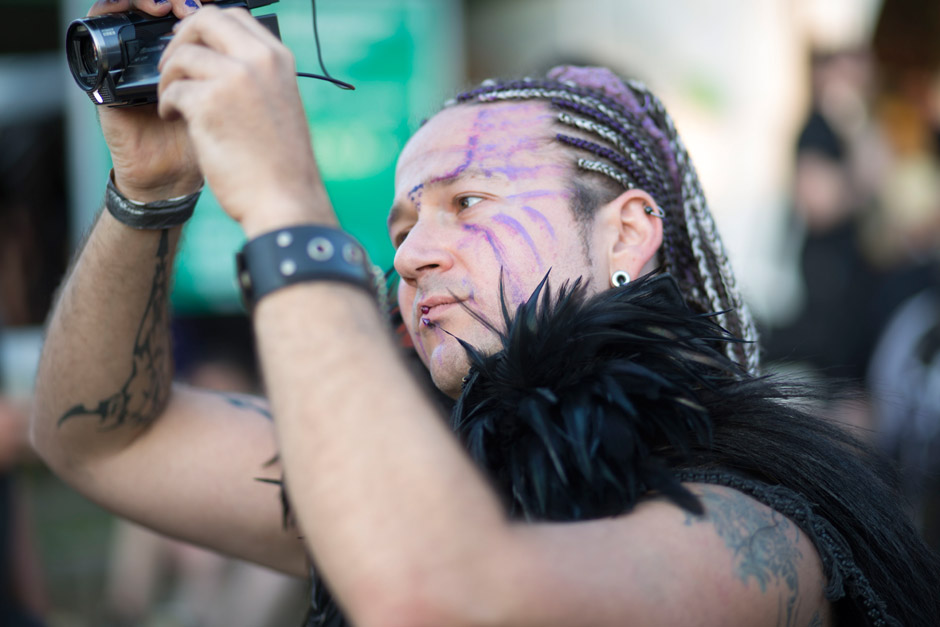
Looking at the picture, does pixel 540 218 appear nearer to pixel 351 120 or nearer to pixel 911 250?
pixel 911 250

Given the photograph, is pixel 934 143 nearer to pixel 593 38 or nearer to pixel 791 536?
pixel 593 38

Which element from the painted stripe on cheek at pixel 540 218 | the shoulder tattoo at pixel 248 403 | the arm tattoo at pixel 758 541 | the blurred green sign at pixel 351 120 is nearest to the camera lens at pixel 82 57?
the painted stripe on cheek at pixel 540 218

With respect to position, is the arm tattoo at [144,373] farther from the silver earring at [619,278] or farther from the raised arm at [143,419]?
the silver earring at [619,278]

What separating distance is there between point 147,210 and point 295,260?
2.88 feet

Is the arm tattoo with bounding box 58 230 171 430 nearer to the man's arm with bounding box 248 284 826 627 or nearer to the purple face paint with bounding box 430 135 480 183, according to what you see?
the purple face paint with bounding box 430 135 480 183

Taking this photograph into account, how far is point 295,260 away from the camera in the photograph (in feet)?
3.90

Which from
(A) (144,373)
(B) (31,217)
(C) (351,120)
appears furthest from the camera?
(B) (31,217)

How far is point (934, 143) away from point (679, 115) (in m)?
1.68

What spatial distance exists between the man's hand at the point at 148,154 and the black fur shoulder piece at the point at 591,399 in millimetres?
720

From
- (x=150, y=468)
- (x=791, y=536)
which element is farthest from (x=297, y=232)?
(x=150, y=468)

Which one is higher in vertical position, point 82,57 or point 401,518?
point 82,57

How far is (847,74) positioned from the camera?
17.2ft

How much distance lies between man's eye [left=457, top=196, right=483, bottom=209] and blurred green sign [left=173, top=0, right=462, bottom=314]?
3757 mm

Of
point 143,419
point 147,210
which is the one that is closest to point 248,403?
point 143,419
